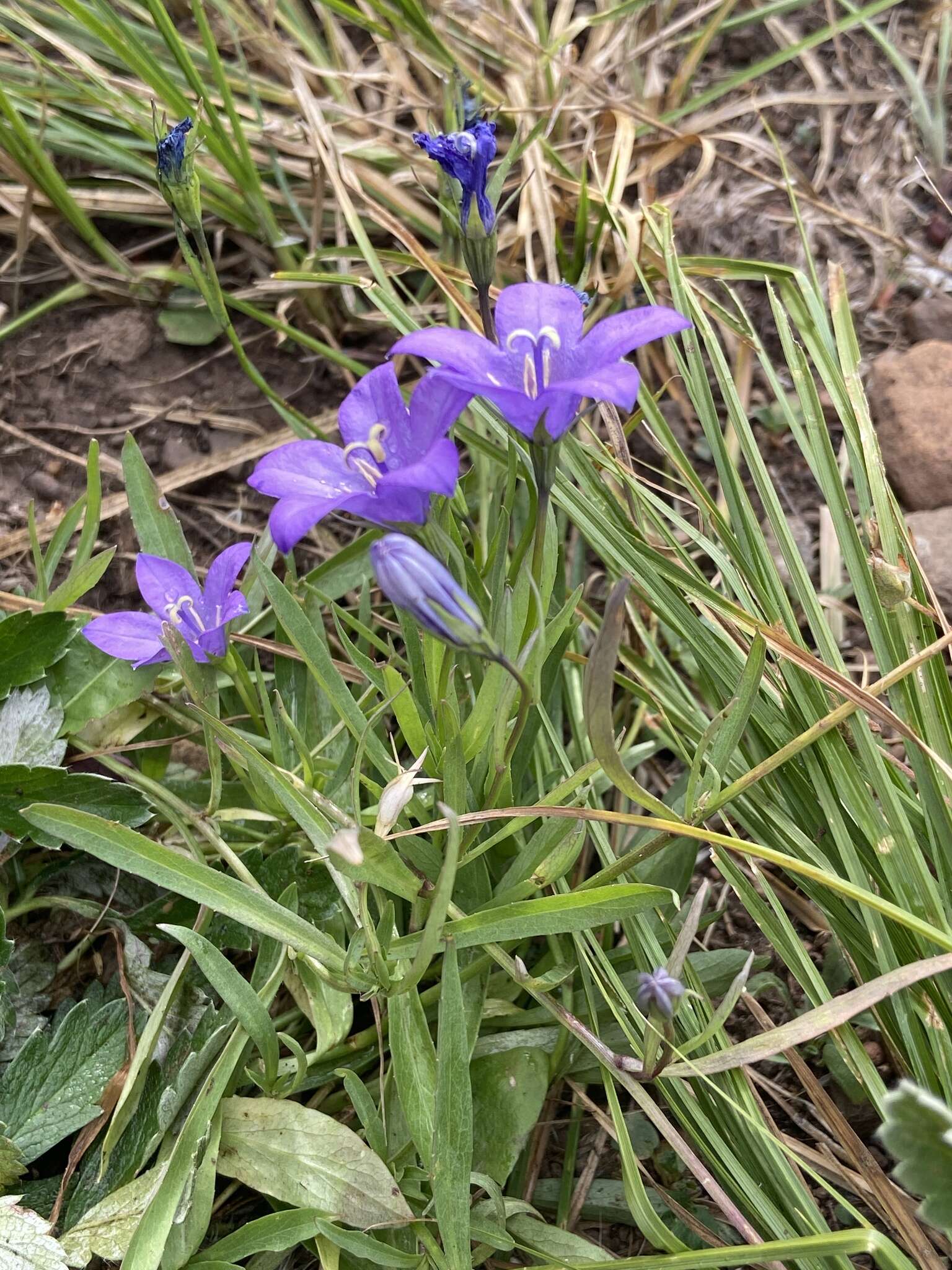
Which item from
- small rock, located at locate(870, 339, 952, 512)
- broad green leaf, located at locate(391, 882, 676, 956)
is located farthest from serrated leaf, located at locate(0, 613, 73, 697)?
small rock, located at locate(870, 339, 952, 512)

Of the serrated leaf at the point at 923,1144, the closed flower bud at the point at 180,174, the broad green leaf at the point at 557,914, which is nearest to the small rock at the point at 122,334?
the closed flower bud at the point at 180,174

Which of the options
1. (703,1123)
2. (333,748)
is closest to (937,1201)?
(703,1123)

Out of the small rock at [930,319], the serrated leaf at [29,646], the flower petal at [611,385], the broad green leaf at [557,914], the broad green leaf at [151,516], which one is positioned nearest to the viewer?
the flower petal at [611,385]

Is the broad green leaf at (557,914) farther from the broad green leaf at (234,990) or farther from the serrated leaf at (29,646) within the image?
the serrated leaf at (29,646)

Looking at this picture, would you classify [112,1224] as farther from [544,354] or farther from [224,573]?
[544,354]

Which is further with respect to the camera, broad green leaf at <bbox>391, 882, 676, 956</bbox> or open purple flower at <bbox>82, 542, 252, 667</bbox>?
open purple flower at <bbox>82, 542, 252, 667</bbox>

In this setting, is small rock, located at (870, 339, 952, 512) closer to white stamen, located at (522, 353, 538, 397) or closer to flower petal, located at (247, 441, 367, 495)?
white stamen, located at (522, 353, 538, 397)
